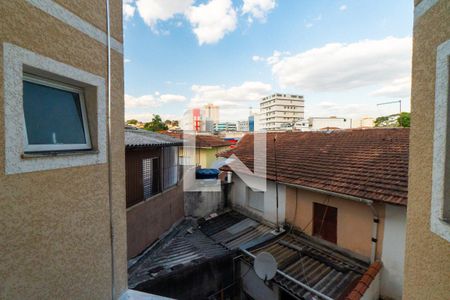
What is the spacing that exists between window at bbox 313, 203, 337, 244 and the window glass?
26.8ft

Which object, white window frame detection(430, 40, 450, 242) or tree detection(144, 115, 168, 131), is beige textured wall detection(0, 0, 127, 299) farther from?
tree detection(144, 115, 168, 131)

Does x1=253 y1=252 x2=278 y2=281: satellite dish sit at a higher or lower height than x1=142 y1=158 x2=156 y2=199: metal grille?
lower

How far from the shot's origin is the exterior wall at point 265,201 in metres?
9.77

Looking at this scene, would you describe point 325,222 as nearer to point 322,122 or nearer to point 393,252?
point 393,252

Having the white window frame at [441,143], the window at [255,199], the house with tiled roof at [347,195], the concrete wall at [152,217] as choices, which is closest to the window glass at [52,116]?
the white window frame at [441,143]

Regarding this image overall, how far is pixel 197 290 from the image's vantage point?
7.61m

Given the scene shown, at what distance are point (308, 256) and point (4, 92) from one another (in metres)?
8.75

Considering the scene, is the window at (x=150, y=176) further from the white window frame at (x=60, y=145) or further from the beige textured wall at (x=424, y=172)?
the beige textured wall at (x=424, y=172)

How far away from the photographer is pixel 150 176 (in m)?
9.07

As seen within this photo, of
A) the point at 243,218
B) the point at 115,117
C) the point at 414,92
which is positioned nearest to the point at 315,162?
the point at 243,218

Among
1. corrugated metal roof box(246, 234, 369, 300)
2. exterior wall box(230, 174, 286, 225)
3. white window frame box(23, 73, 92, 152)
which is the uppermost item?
white window frame box(23, 73, 92, 152)

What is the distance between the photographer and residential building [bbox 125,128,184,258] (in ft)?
24.7

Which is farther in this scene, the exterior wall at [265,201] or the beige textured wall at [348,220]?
the exterior wall at [265,201]

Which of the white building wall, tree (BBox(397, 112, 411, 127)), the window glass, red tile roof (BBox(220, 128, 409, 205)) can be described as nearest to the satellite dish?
red tile roof (BBox(220, 128, 409, 205))
